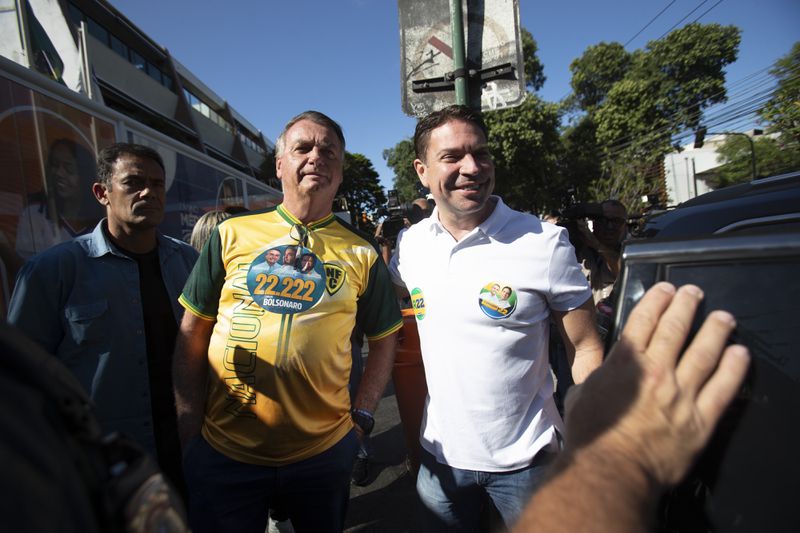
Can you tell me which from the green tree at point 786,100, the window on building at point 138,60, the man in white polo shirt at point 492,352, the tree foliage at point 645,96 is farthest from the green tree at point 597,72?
the man in white polo shirt at point 492,352

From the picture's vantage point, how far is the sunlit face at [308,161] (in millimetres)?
1800

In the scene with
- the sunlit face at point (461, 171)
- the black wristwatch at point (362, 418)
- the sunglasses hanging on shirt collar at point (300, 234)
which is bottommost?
the black wristwatch at point (362, 418)

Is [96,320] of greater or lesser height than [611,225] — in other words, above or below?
below

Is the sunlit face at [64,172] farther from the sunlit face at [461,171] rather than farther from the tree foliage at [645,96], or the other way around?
the tree foliage at [645,96]

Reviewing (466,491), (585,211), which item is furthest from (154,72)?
(466,491)

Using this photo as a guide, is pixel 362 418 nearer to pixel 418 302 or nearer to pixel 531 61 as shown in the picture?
pixel 418 302

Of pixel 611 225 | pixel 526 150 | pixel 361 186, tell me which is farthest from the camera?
pixel 361 186

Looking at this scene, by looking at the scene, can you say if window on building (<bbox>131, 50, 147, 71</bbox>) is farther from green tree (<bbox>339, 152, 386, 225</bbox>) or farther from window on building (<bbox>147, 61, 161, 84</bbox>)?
green tree (<bbox>339, 152, 386, 225</bbox>)

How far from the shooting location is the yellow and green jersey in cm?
157

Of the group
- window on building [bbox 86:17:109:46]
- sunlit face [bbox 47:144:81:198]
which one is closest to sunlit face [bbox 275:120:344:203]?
sunlit face [bbox 47:144:81:198]

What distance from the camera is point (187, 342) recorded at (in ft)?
5.65

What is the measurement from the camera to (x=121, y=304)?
1.89m

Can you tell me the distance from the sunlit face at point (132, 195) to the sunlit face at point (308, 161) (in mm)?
795

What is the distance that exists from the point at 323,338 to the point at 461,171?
949mm
